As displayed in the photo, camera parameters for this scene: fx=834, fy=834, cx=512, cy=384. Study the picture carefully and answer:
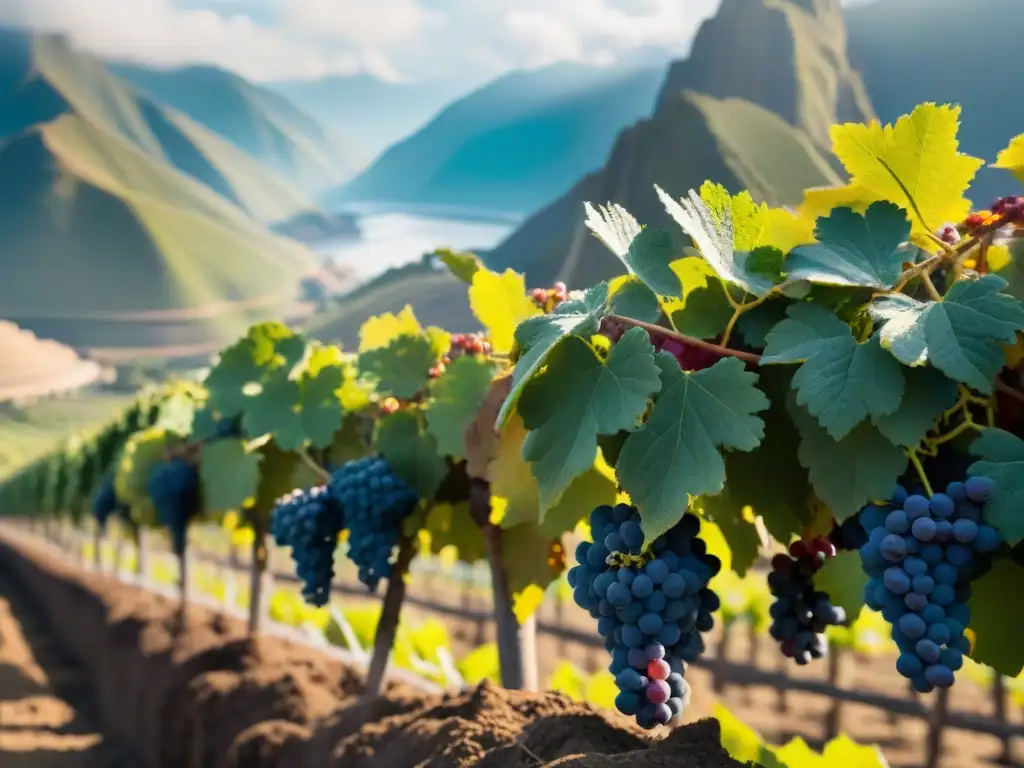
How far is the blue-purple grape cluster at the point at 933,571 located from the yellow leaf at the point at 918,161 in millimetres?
436

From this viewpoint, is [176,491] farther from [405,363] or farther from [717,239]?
[717,239]

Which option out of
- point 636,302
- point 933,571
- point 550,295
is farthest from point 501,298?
point 933,571

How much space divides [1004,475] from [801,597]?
1.85 ft

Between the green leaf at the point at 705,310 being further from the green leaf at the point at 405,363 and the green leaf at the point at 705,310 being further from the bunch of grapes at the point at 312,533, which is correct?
the bunch of grapes at the point at 312,533

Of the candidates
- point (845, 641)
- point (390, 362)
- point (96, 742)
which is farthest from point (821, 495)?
point (845, 641)

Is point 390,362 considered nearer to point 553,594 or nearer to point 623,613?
point 623,613

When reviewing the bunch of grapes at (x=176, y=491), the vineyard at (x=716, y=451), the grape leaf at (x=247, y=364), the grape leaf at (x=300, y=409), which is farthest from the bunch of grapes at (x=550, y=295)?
the bunch of grapes at (x=176, y=491)

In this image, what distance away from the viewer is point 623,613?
1.10m

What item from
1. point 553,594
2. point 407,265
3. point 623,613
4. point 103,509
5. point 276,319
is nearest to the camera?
point 623,613

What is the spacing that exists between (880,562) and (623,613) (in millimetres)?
324

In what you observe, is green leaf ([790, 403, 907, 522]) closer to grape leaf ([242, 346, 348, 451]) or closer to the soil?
the soil

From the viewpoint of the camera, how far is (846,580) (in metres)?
1.39

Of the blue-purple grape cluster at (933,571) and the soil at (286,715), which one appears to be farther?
the soil at (286,715)

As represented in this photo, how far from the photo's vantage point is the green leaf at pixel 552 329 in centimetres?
104
